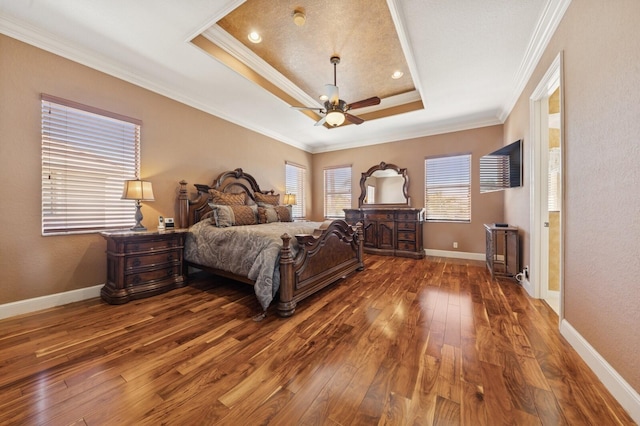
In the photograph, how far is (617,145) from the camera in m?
1.33

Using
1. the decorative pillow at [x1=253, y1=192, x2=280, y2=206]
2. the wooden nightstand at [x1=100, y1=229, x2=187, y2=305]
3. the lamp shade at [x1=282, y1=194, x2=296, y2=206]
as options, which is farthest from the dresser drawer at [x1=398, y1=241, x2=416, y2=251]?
the wooden nightstand at [x1=100, y1=229, x2=187, y2=305]

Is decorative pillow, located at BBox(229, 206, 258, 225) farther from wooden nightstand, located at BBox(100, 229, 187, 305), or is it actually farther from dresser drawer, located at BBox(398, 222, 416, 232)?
dresser drawer, located at BBox(398, 222, 416, 232)

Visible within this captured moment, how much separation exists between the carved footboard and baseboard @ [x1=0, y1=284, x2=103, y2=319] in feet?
7.49

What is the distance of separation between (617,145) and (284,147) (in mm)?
5120

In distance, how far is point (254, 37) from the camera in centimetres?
258

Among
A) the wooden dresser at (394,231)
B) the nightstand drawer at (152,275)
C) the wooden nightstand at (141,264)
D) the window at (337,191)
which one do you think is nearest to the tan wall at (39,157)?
the wooden nightstand at (141,264)

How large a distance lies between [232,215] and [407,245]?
3.44m

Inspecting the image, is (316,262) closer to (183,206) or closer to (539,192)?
(183,206)

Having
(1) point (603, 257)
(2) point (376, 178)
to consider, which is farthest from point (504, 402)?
(2) point (376, 178)

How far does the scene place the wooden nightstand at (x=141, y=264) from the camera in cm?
255

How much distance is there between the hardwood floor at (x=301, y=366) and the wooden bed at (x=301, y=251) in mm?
234

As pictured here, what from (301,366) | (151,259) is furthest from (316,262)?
(151,259)

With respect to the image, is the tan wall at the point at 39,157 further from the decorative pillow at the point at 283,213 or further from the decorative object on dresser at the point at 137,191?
the decorative pillow at the point at 283,213

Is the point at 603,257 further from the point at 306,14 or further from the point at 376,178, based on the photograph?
Answer: the point at 376,178
